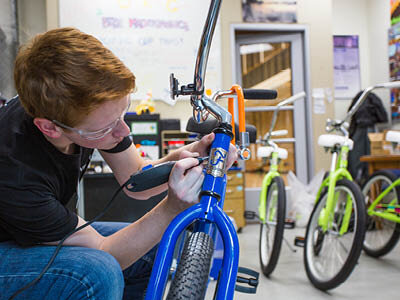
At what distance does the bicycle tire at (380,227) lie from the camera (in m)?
2.39

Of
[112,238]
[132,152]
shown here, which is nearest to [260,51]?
[132,152]

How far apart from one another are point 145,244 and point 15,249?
0.83 feet

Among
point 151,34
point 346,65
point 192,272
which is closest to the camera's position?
point 192,272

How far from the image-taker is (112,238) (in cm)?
84

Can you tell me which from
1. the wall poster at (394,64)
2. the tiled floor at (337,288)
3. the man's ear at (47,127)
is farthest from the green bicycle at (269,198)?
the wall poster at (394,64)

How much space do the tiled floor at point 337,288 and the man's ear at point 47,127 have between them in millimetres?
1353

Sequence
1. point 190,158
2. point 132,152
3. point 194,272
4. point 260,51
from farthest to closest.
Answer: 1. point 260,51
2. point 132,152
3. point 190,158
4. point 194,272

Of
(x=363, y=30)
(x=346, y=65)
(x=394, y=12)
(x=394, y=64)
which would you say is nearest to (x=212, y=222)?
Result: (x=394, y=64)

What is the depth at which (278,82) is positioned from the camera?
4250 millimetres

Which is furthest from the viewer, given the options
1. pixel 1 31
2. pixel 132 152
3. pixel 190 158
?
pixel 1 31

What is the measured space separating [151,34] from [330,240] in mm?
2602

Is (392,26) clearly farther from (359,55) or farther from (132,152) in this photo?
(132,152)

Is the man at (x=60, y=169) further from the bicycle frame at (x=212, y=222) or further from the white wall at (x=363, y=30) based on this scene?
the white wall at (x=363, y=30)

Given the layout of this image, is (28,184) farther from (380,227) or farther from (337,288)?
(380,227)
